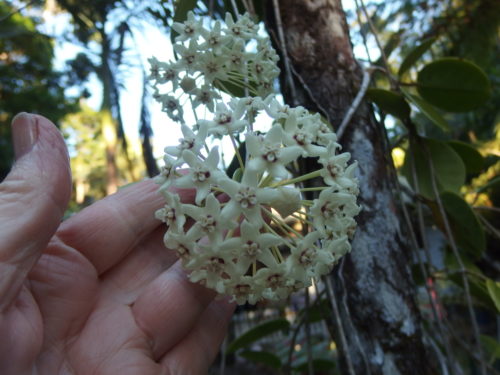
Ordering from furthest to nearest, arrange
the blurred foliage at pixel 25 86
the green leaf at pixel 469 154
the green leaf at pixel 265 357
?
the blurred foliage at pixel 25 86, the green leaf at pixel 265 357, the green leaf at pixel 469 154

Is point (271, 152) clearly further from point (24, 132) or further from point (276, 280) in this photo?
point (24, 132)

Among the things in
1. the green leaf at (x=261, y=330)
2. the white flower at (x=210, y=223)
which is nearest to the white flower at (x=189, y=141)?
the white flower at (x=210, y=223)

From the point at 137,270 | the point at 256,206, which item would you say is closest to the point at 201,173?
the point at 256,206

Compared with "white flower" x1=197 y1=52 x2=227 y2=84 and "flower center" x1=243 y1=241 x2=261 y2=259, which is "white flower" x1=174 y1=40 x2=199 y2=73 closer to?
"white flower" x1=197 y1=52 x2=227 y2=84

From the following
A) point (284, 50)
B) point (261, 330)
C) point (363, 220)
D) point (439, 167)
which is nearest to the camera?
point (363, 220)

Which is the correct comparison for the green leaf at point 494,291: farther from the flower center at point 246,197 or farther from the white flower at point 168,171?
the white flower at point 168,171

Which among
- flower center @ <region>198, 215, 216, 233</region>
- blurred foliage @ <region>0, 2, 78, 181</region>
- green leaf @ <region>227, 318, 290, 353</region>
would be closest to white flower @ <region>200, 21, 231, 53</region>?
flower center @ <region>198, 215, 216, 233</region>
